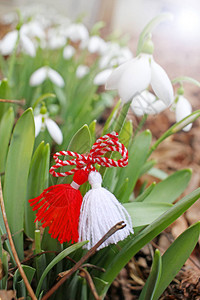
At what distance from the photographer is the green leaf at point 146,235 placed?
19.5 inches

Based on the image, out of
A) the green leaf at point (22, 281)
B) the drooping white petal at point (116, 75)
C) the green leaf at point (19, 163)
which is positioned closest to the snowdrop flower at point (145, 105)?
the drooping white petal at point (116, 75)

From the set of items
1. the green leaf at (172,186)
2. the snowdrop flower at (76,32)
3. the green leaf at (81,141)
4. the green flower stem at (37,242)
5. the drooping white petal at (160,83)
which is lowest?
the green flower stem at (37,242)

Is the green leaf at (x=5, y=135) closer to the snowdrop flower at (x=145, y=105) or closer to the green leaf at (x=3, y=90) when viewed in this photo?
the green leaf at (x=3, y=90)

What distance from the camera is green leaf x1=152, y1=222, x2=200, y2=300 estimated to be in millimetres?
544

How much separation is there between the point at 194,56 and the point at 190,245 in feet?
7.09

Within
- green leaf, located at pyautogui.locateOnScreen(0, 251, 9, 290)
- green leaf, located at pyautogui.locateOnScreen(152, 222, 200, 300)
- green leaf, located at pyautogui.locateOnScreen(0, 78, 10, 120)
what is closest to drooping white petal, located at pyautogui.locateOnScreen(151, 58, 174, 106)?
green leaf, located at pyautogui.locateOnScreen(152, 222, 200, 300)

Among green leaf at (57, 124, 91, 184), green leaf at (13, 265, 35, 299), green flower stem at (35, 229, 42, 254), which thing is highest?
green leaf at (57, 124, 91, 184)

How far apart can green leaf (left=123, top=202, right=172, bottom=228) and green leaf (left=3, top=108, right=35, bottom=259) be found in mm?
215

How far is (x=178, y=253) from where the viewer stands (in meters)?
0.57

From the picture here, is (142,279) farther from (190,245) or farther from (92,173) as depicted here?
(92,173)

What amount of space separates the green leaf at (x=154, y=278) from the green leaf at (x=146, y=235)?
0.04 m

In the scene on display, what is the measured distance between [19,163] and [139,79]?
0.96 ft

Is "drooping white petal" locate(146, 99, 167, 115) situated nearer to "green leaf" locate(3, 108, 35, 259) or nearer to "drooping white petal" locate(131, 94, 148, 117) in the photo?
"drooping white petal" locate(131, 94, 148, 117)

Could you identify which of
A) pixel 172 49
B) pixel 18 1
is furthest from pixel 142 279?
pixel 18 1
